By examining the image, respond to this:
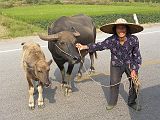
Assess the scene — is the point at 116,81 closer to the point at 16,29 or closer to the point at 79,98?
the point at 79,98

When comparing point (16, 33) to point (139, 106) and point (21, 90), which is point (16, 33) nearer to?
point (21, 90)

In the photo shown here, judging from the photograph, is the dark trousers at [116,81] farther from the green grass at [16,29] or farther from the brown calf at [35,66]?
the green grass at [16,29]

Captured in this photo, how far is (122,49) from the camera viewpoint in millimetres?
7117

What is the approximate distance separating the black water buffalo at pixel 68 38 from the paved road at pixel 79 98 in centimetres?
53

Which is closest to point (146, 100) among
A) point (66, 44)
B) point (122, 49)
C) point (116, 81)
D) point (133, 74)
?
point (116, 81)

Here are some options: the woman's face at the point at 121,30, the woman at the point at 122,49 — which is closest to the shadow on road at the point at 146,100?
the woman at the point at 122,49

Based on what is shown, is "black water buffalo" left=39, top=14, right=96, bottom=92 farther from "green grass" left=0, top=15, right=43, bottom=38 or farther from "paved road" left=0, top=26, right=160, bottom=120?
"green grass" left=0, top=15, right=43, bottom=38

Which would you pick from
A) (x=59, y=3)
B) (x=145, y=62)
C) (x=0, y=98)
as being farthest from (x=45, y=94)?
(x=59, y=3)

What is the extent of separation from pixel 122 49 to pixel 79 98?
5.53 feet

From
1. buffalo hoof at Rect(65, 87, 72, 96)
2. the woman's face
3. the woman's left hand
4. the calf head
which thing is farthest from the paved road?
the woman's face

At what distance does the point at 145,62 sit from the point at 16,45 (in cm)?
539

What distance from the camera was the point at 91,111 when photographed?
7352 millimetres

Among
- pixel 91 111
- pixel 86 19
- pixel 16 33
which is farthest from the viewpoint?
pixel 16 33

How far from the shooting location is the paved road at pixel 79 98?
7141 mm
